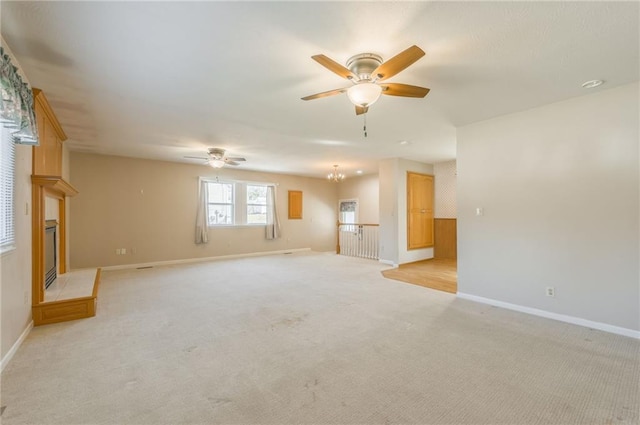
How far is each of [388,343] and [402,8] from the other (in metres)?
2.72

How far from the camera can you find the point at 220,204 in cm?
793

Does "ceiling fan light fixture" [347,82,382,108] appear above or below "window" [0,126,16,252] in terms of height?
above

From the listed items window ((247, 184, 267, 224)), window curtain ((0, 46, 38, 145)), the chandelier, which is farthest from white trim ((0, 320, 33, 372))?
the chandelier

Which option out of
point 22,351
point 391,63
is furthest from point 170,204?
point 391,63

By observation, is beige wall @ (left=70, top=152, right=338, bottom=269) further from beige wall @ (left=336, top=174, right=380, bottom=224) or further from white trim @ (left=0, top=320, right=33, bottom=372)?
white trim @ (left=0, top=320, right=33, bottom=372)

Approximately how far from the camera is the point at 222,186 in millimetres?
7980

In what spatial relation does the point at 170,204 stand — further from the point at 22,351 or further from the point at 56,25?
the point at 56,25

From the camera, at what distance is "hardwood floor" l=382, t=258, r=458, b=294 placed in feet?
15.8

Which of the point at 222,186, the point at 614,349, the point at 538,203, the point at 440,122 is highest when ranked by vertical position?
the point at 440,122

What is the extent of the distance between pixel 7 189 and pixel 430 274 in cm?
603

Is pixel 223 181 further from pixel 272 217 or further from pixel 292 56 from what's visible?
pixel 292 56

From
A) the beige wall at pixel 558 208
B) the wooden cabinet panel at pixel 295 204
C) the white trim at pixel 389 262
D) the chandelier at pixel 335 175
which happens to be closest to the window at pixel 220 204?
the wooden cabinet panel at pixel 295 204

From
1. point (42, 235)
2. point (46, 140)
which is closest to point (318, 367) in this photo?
point (42, 235)

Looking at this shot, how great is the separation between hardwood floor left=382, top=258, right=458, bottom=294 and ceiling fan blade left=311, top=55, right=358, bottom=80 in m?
3.67
